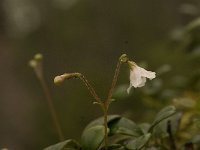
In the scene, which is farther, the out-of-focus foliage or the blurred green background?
the blurred green background

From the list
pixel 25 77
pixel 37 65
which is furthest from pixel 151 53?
pixel 37 65

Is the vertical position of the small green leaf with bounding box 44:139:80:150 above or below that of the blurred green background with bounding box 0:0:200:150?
above

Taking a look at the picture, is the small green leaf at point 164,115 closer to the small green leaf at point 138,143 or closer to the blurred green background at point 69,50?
the small green leaf at point 138,143

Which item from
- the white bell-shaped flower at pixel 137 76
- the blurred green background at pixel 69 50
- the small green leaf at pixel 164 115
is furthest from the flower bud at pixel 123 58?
the blurred green background at pixel 69 50

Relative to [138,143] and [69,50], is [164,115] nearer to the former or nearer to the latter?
[138,143]

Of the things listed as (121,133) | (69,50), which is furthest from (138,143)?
(69,50)

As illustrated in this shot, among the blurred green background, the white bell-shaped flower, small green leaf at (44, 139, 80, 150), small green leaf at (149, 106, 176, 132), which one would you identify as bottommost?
the blurred green background

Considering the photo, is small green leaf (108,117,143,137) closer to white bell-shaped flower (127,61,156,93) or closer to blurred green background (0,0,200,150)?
white bell-shaped flower (127,61,156,93)

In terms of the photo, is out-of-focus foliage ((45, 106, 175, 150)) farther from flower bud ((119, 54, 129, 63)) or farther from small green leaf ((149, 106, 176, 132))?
flower bud ((119, 54, 129, 63))

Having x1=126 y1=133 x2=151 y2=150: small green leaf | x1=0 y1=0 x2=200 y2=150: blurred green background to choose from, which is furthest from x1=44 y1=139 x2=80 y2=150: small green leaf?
x1=0 y1=0 x2=200 y2=150: blurred green background
